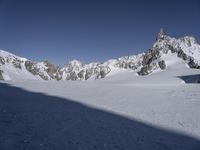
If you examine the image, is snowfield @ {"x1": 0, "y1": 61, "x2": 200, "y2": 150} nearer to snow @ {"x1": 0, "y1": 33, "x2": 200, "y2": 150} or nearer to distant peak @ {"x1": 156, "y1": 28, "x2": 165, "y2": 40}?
snow @ {"x1": 0, "y1": 33, "x2": 200, "y2": 150}

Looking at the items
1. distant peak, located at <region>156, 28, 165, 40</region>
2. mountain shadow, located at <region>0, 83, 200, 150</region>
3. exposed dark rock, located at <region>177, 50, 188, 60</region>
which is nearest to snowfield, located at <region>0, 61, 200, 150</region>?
mountain shadow, located at <region>0, 83, 200, 150</region>

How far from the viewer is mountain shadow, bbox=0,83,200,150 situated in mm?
9781

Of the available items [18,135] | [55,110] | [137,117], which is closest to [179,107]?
[137,117]

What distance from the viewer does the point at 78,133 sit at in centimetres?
1140

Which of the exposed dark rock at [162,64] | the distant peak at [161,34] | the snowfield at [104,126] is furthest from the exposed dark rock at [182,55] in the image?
the snowfield at [104,126]

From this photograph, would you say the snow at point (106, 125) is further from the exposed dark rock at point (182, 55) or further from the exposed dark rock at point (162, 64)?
the exposed dark rock at point (182, 55)

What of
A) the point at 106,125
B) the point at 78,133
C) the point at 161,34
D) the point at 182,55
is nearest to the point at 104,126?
the point at 106,125

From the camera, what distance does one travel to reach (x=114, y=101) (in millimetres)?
20859

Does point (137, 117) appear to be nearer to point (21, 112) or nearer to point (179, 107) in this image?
point (179, 107)

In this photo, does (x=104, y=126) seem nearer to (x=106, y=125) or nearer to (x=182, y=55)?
(x=106, y=125)

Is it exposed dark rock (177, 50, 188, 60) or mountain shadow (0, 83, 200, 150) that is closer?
mountain shadow (0, 83, 200, 150)

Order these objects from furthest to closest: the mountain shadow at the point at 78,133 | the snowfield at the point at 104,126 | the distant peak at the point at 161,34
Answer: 1. the distant peak at the point at 161,34
2. the snowfield at the point at 104,126
3. the mountain shadow at the point at 78,133

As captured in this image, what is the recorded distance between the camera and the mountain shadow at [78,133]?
385 inches

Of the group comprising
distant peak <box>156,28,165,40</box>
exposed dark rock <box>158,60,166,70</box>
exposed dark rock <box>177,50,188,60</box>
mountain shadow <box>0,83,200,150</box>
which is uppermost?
distant peak <box>156,28,165,40</box>
